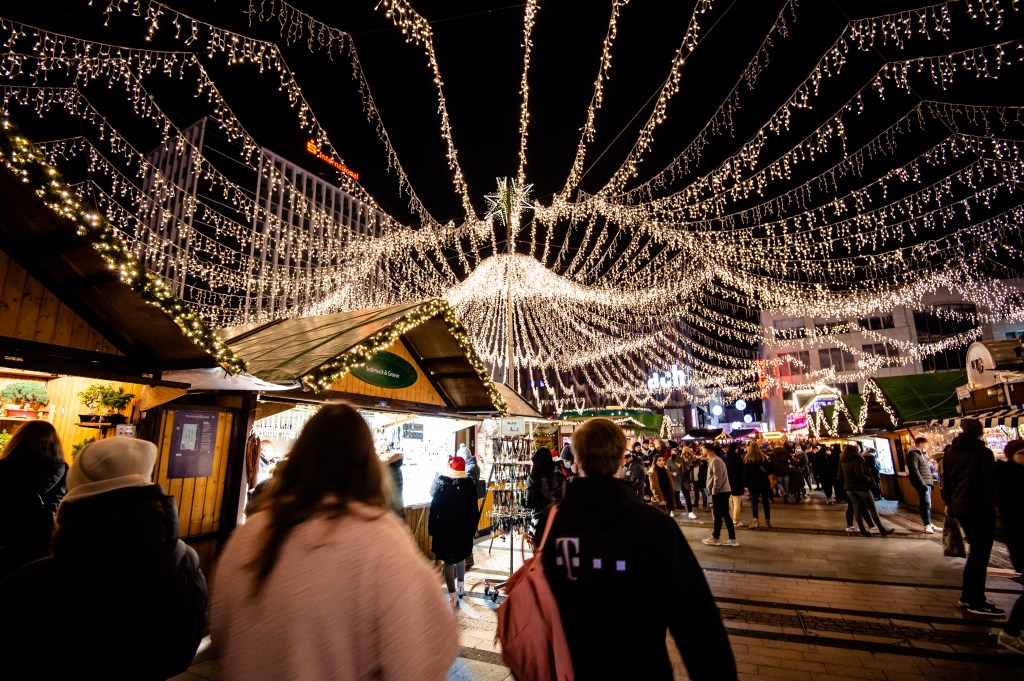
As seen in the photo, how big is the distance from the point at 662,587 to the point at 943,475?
19.0 ft

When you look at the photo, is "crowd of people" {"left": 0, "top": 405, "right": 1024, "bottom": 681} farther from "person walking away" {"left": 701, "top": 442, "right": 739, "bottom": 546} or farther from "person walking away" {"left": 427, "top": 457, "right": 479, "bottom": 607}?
"person walking away" {"left": 701, "top": 442, "right": 739, "bottom": 546}

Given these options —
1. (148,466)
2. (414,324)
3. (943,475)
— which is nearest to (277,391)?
(414,324)

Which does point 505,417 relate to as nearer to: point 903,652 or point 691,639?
point 903,652

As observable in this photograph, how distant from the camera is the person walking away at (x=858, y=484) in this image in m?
8.84

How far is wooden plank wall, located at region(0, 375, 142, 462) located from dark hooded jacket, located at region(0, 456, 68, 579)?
4.34 feet

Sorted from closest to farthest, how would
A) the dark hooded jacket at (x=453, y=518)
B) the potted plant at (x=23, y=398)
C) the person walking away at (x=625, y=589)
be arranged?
1. the person walking away at (x=625, y=589)
2. the potted plant at (x=23, y=398)
3. the dark hooded jacket at (x=453, y=518)

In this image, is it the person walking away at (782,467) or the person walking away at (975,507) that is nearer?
the person walking away at (975,507)

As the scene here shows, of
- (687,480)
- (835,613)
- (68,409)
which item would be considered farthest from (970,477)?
(68,409)

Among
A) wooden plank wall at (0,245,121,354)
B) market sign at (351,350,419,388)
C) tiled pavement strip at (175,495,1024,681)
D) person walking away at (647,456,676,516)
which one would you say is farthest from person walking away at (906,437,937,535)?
wooden plank wall at (0,245,121,354)

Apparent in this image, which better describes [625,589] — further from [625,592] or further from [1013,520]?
[1013,520]

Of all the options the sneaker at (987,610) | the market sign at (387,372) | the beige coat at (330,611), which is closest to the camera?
the beige coat at (330,611)

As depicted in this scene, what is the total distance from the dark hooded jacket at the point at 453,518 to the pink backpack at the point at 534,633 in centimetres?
378

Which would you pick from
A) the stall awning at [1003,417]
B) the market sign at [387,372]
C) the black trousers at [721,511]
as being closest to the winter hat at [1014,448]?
the stall awning at [1003,417]

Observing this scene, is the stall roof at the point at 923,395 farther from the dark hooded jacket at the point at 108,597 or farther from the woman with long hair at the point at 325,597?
the dark hooded jacket at the point at 108,597
